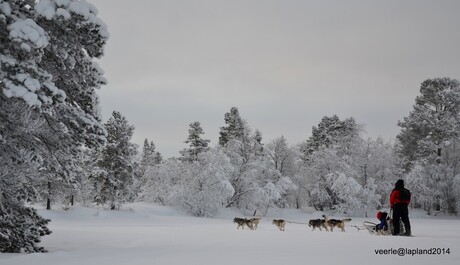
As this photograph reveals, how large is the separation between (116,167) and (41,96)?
3665 centimetres

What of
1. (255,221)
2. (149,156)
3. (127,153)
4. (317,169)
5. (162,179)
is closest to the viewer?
(255,221)

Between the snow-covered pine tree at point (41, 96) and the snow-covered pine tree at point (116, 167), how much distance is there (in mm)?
32565

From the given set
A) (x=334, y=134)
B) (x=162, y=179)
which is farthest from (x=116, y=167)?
(x=334, y=134)

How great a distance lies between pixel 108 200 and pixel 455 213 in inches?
1483

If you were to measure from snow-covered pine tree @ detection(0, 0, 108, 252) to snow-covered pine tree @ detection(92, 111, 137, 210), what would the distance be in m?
32.6

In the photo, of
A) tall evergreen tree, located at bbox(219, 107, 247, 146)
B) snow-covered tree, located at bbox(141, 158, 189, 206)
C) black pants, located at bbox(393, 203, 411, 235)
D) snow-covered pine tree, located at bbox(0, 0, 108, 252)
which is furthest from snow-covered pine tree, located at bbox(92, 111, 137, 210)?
black pants, located at bbox(393, 203, 411, 235)

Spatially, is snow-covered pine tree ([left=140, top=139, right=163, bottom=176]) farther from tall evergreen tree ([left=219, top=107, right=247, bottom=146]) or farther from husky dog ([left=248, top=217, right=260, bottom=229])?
husky dog ([left=248, top=217, right=260, bottom=229])

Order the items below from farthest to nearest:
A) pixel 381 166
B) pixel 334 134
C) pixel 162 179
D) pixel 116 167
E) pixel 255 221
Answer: pixel 162 179 → pixel 334 134 → pixel 381 166 → pixel 116 167 → pixel 255 221

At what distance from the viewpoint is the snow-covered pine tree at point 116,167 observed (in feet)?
138

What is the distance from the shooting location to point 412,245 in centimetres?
832

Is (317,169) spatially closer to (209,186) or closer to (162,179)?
(209,186)

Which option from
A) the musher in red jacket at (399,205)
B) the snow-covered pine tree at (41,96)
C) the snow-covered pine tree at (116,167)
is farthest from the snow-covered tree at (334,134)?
the snow-covered pine tree at (41,96)

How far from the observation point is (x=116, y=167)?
141 ft

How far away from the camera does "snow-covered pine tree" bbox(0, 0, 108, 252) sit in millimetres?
7578
